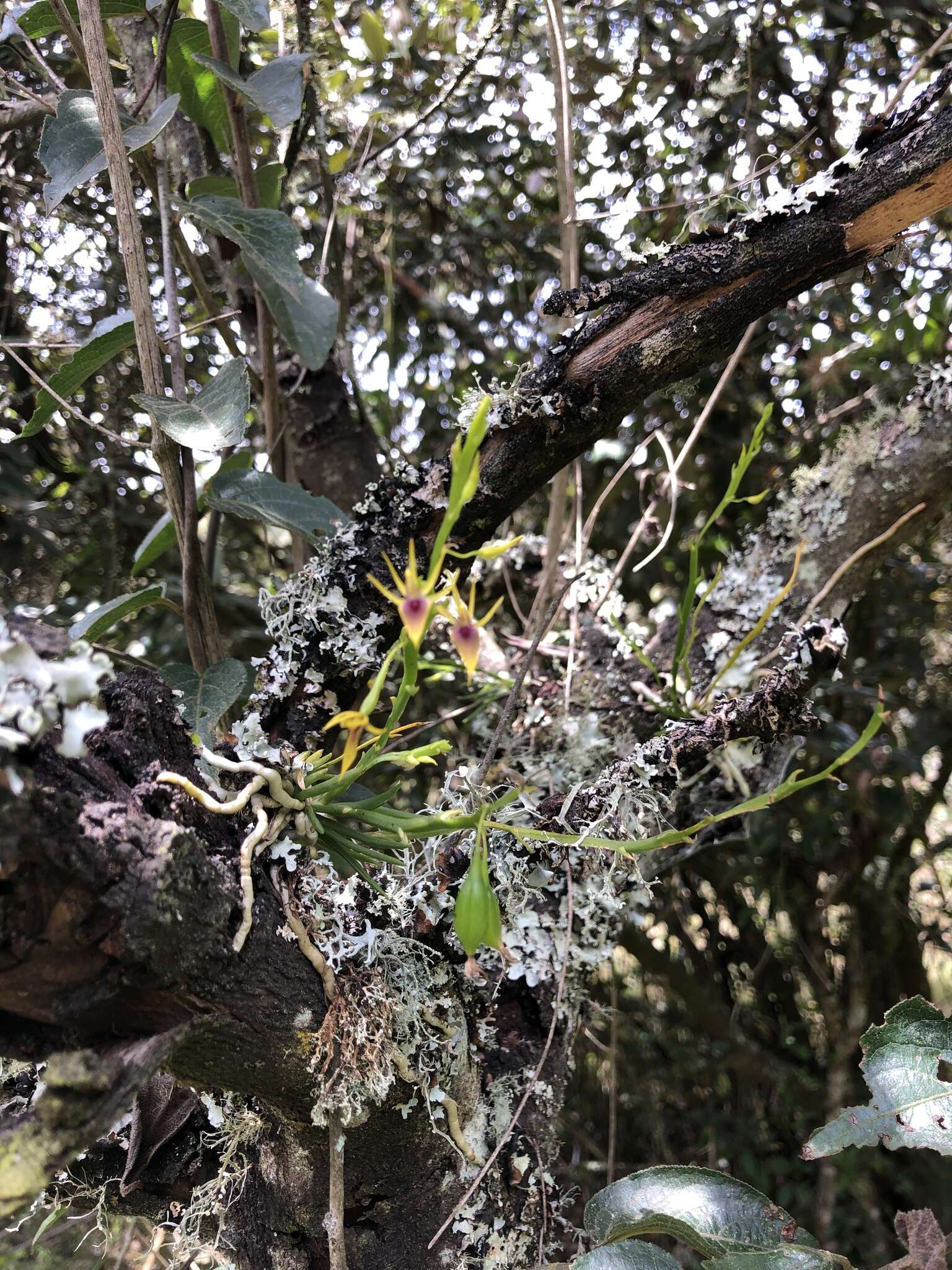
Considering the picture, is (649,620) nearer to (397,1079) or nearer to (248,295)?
(248,295)

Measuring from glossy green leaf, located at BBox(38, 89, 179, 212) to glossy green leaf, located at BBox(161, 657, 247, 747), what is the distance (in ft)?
1.05

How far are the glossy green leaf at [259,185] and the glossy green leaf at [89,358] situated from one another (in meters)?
0.14

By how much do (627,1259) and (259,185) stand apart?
2.71ft

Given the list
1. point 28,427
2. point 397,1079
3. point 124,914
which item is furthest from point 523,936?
point 28,427

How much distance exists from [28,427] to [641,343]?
44cm

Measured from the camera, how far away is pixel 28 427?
2.10 feet

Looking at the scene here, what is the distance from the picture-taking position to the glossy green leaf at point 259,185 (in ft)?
2.31

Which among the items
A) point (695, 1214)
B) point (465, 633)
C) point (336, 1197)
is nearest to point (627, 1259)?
point (695, 1214)

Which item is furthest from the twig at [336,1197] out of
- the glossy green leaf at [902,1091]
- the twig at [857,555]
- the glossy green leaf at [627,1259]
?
the twig at [857,555]

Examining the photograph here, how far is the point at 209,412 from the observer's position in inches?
21.9

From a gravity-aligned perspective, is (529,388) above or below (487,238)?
below

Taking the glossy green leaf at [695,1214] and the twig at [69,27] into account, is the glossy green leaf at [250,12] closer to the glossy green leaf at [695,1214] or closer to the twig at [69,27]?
the twig at [69,27]

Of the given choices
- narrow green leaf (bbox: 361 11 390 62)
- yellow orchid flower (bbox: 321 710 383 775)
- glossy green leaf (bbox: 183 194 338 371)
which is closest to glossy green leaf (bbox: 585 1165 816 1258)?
yellow orchid flower (bbox: 321 710 383 775)

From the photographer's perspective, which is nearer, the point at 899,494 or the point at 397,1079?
the point at 397,1079
